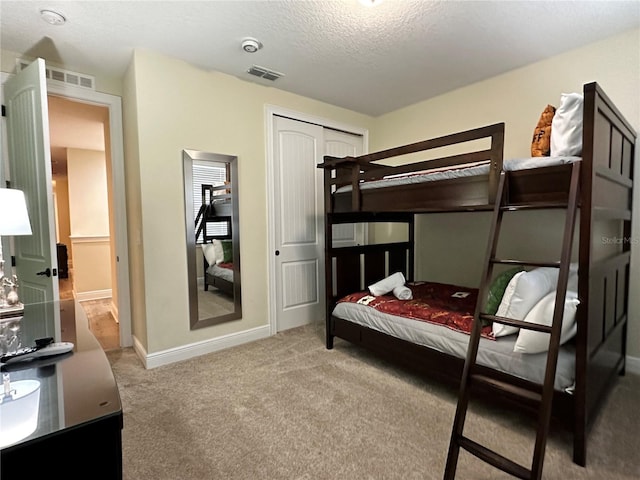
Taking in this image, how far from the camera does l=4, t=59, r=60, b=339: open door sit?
90.2 inches

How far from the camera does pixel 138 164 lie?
269 cm

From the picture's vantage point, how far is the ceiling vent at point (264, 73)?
2.95 m

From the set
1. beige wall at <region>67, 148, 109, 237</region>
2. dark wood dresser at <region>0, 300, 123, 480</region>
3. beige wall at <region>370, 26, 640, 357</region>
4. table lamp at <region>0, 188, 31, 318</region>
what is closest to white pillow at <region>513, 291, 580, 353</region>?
beige wall at <region>370, 26, 640, 357</region>

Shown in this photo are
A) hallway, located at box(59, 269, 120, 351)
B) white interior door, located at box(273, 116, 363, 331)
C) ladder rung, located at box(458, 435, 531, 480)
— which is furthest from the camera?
white interior door, located at box(273, 116, 363, 331)

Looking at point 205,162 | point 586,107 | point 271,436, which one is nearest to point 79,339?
point 271,436

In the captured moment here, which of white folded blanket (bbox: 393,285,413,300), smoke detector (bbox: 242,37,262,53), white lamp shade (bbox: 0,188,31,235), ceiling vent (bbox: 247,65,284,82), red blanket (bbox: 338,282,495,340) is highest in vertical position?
ceiling vent (bbox: 247,65,284,82)

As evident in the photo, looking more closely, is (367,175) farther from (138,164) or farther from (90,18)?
(90,18)

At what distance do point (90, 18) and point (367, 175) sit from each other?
220 centimetres

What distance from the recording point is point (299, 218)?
12.2 ft

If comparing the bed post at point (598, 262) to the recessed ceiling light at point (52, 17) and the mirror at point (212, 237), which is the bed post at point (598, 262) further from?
the recessed ceiling light at point (52, 17)

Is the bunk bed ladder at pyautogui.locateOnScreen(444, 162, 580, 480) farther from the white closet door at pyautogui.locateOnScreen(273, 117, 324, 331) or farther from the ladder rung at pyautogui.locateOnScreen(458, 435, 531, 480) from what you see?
the white closet door at pyautogui.locateOnScreen(273, 117, 324, 331)

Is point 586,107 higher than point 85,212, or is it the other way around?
point 586,107

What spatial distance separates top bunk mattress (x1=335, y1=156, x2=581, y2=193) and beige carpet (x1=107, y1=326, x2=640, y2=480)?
1.48 meters

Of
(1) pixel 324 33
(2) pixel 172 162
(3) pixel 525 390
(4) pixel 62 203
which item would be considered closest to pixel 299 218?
(2) pixel 172 162
